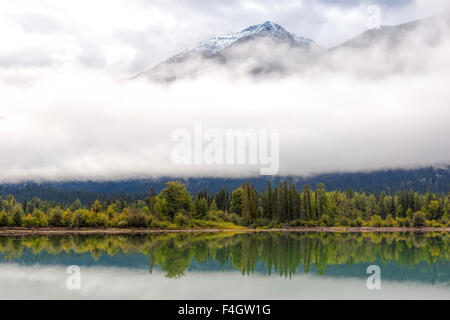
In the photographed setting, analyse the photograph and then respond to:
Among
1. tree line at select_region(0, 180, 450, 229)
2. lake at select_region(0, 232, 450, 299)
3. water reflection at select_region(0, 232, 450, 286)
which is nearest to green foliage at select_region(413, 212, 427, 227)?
tree line at select_region(0, 180, 450, 229)

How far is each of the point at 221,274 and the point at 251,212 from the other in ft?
265

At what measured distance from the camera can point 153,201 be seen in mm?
108812

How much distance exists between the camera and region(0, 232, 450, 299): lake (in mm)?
27062

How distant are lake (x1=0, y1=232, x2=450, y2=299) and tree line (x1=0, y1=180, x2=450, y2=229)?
1820 inches

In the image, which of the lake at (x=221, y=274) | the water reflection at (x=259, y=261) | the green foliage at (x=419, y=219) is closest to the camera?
the lake at (x=221, y=274)

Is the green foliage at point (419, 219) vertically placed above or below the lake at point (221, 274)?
below

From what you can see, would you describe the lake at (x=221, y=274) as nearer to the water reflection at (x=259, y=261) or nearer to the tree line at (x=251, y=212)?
the water reflection at (x=259, y=261)

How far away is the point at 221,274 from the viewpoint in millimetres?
34906

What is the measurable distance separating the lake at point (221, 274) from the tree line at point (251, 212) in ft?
152

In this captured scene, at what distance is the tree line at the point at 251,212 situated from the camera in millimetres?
98875

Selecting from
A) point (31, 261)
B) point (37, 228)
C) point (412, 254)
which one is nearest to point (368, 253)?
point (412, 254)

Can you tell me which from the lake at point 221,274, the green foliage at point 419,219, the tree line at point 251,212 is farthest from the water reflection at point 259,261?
the green foliage at point 419,219
